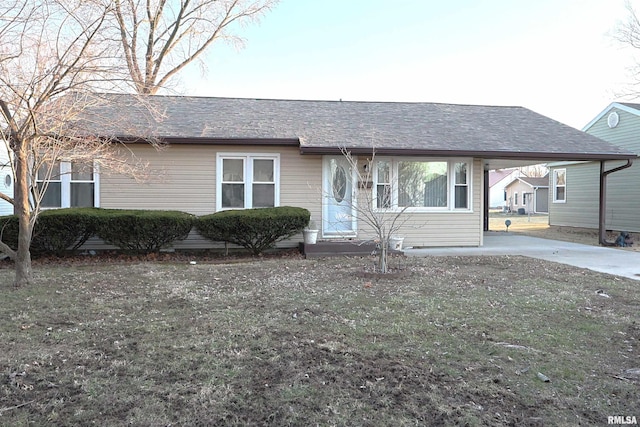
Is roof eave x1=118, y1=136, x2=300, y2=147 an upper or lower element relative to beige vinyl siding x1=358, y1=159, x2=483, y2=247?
upper

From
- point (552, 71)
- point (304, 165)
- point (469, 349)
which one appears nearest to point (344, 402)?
point (469, 349)

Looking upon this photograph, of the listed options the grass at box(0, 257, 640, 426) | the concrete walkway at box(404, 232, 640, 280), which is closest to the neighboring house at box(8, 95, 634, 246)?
the concrete walkway at box(404, 232, 640, 280)

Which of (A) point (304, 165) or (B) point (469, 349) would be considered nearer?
Result: (B) point (469, 349)

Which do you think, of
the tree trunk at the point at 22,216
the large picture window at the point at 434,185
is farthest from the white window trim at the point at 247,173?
the tree trunk at the point at 22,216

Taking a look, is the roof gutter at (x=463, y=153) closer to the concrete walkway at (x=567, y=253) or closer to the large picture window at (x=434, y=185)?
the large picture window at (x=434, y=185)

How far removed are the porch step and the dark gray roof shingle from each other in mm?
2185

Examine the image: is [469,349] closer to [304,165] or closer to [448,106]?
[304,165]

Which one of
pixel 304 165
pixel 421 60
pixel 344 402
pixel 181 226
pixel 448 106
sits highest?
pixel 421 60

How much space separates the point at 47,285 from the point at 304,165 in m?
6.13

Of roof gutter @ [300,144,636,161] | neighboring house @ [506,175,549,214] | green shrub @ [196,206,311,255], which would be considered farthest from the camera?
neighboring house @ [506,175,549,214]

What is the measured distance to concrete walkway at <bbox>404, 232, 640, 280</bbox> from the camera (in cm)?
841

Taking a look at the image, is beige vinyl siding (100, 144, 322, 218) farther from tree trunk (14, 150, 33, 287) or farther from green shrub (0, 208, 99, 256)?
tree trunk (14, 150, 33, 287)

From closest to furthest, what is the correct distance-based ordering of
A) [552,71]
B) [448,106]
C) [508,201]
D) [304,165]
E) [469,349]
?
[469,349], [304,165], [448,106], [552,71], [508,201]

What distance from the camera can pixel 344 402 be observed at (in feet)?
9.39
